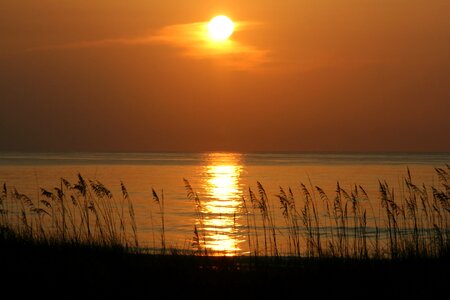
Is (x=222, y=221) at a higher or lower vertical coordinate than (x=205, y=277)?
higher

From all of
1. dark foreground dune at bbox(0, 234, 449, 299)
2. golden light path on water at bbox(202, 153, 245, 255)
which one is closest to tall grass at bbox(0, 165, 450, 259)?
golden light path on water at bbox(202, 153, 245, 255)

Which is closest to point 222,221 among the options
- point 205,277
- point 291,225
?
point 291,225

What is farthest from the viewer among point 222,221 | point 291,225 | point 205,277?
point 222,221

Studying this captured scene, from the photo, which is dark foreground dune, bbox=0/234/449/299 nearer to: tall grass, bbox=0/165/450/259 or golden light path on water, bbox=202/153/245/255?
tall grass, bbox=0/165/450/259

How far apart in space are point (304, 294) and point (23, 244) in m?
6.27

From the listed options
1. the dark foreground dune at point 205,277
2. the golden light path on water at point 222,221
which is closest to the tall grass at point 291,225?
the golden light path on water at point 222,221

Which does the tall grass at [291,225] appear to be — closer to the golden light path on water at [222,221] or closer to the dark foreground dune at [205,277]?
the golden light path on water at [222,221]

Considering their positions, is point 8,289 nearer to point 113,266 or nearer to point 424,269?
point 113,266

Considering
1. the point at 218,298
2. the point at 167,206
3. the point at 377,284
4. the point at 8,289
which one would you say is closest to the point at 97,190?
the point at 8,289

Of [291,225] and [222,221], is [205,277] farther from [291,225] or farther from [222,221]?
[222,221]

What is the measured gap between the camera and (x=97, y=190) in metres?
13.6

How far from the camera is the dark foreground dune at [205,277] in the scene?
352 inches

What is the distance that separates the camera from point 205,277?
9.84m

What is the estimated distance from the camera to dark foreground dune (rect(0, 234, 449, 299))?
8.95 meters
